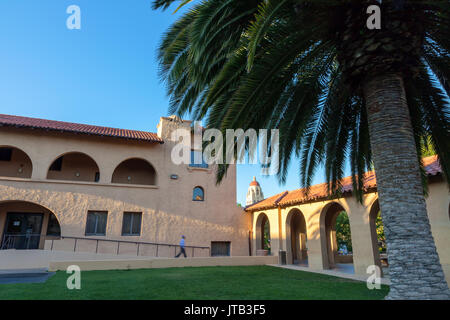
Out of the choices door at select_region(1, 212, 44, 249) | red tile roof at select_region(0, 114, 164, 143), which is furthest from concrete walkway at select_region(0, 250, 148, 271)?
red tile roof at select_region(0, 114, 164, 143)

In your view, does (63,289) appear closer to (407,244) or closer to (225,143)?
(225,143)

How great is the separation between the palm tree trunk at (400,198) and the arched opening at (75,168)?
60.9 ft

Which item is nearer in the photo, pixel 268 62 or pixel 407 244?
pixel 407 244

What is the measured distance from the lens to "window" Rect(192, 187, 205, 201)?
20938 mm

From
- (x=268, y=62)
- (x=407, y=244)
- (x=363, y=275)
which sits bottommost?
(x=363, y=275)

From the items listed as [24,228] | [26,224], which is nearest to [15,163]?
[26,224]

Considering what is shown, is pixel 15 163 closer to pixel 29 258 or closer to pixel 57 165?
pixel 57 165

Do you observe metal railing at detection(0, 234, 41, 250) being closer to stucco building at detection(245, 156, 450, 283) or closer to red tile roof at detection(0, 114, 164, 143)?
red tile roof at detection(0, 114, 164, 143)

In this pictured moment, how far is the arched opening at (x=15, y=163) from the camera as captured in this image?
60.7 feet

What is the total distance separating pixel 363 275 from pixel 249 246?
10.1 metres

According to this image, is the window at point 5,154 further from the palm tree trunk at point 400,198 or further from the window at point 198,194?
the palm tree trunk at point 400,198

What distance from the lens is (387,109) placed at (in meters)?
5.52

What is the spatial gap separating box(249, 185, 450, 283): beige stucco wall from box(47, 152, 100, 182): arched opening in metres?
12.3

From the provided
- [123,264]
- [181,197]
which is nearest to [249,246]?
[181,197]
